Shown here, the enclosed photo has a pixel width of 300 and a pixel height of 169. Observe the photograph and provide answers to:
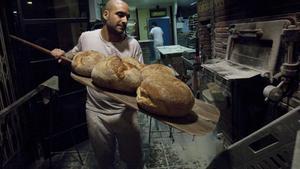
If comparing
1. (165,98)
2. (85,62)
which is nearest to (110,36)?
(85,62)

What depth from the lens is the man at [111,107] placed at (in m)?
1.99

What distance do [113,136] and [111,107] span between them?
0.91ft

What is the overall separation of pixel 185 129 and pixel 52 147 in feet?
8.21

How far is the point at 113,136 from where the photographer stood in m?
2.17

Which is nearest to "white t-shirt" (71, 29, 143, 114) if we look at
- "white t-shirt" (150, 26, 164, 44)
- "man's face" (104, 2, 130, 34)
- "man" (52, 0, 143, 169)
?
"man" (52, 0, 143, 169)

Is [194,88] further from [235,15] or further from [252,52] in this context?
[252,52]

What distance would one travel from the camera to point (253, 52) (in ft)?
7.18

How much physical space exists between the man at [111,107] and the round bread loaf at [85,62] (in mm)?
197

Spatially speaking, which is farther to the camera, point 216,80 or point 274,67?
point 216,80

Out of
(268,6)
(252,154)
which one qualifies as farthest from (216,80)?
(252,154)

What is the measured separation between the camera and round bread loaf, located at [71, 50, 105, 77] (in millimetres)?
1772

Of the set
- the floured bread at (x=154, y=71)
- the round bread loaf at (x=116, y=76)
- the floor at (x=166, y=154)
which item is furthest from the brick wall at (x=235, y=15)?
the round bread loaf at (x=116, y=76)

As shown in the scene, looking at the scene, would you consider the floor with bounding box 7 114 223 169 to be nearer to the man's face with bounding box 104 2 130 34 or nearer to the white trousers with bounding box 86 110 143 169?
the white trousers with bounding box 86 110 143 169

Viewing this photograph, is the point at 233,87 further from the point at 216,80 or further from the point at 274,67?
the point at 274,67
